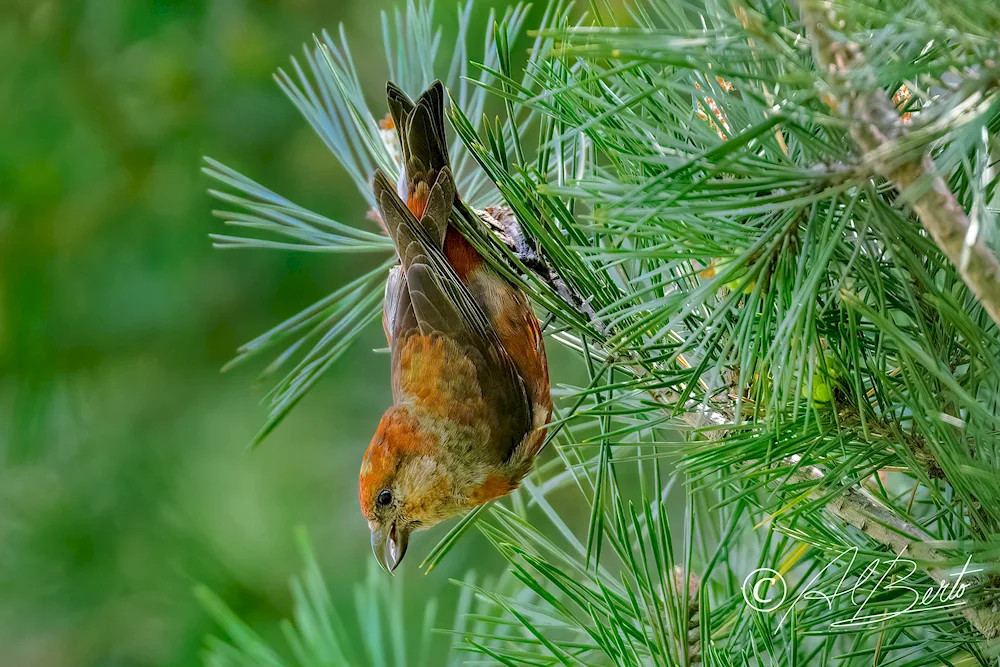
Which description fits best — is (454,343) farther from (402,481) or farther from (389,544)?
(389,544)

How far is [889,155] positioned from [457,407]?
1190mm

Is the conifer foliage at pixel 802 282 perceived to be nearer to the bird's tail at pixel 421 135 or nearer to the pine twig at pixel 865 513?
the pine twig at pixel 865 513

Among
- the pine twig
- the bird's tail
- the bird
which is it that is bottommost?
the pine twig

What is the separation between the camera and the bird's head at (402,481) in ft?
5.57

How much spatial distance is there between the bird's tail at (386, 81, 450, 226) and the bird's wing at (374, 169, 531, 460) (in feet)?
0.23

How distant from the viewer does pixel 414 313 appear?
1.76 meters

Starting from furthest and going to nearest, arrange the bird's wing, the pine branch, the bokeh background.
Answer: the bokeh background
the bird's wing
the pine branch

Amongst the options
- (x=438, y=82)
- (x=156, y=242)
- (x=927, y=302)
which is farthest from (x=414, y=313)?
(x=156, y=242)

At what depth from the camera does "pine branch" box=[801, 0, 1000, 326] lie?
0.64 m

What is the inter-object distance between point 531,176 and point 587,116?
0.12m

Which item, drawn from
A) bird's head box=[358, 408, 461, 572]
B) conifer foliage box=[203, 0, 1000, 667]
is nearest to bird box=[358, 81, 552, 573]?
bird's head box=[358, 408, 461, 572]

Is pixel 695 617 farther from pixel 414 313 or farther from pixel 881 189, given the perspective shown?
pixel 414 313

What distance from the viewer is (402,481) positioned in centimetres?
171

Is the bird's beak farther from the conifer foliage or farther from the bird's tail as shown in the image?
the bird's tail
